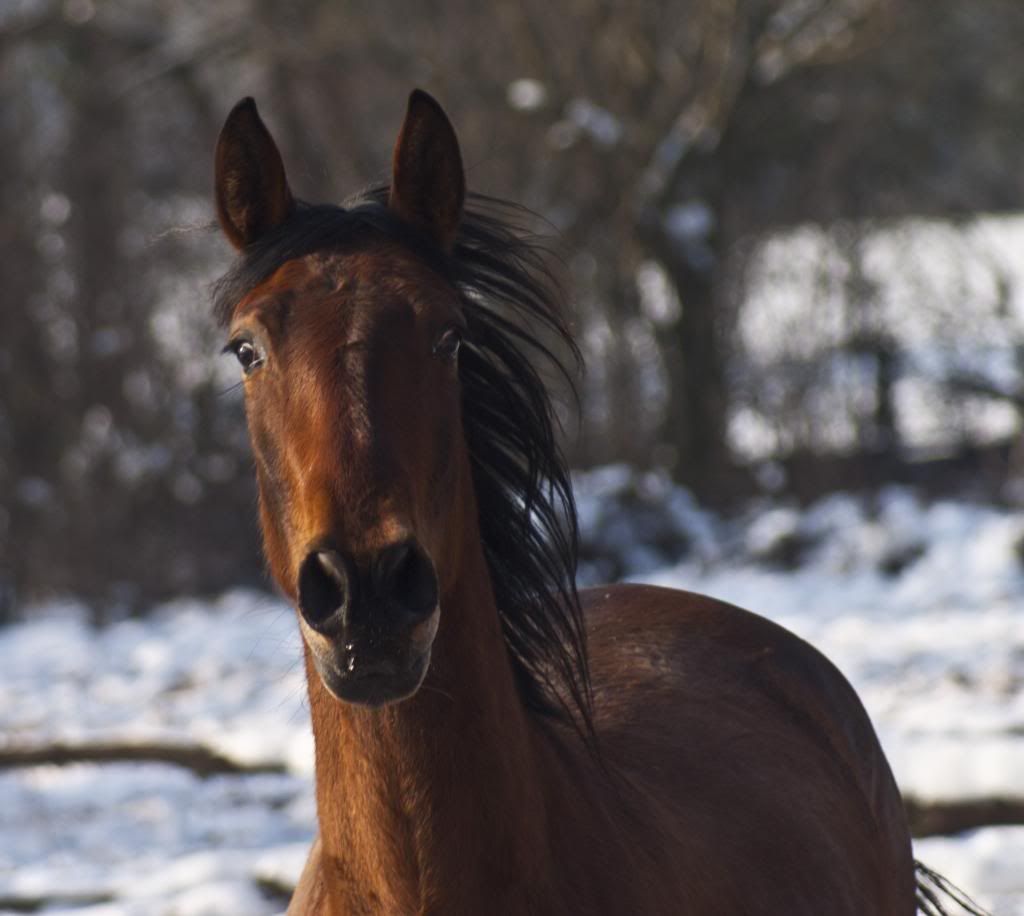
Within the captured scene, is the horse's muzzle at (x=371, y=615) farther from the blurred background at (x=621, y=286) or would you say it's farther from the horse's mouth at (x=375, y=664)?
the blurred background at (x=621, y=286)

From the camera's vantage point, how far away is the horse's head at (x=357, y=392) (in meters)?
2.07

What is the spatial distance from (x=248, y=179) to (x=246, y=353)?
34 cm

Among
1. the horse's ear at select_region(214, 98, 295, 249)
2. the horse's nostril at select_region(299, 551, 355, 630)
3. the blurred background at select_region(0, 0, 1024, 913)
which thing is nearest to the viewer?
the horse's nostril at select_region(299, 551, 355, 630)

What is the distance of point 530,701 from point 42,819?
404 cm

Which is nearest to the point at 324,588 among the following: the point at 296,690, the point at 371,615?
the point at 371,615

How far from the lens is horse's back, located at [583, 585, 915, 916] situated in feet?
9.27

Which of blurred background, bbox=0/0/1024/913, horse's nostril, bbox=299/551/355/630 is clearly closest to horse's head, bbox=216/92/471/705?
horse's nostril, bbox=299/551/355/630

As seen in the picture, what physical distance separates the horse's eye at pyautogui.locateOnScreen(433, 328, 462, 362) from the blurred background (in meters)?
7.99

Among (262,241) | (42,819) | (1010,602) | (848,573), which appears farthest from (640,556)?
(262,241)

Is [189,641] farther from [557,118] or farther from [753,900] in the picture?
[753,900]

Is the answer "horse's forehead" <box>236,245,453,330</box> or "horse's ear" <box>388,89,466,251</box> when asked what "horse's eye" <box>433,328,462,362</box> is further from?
"horse's ear" <box>388,89,466,251</box>

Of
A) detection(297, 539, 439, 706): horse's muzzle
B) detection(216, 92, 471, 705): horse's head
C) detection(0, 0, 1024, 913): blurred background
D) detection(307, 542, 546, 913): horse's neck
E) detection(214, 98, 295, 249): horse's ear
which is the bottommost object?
detection(307, 542, 546, 913): horse's neck

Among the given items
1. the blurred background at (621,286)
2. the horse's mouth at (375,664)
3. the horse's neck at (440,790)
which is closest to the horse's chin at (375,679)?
the horse's mouth at (375,664)

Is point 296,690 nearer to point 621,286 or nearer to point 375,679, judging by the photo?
point 375,679
